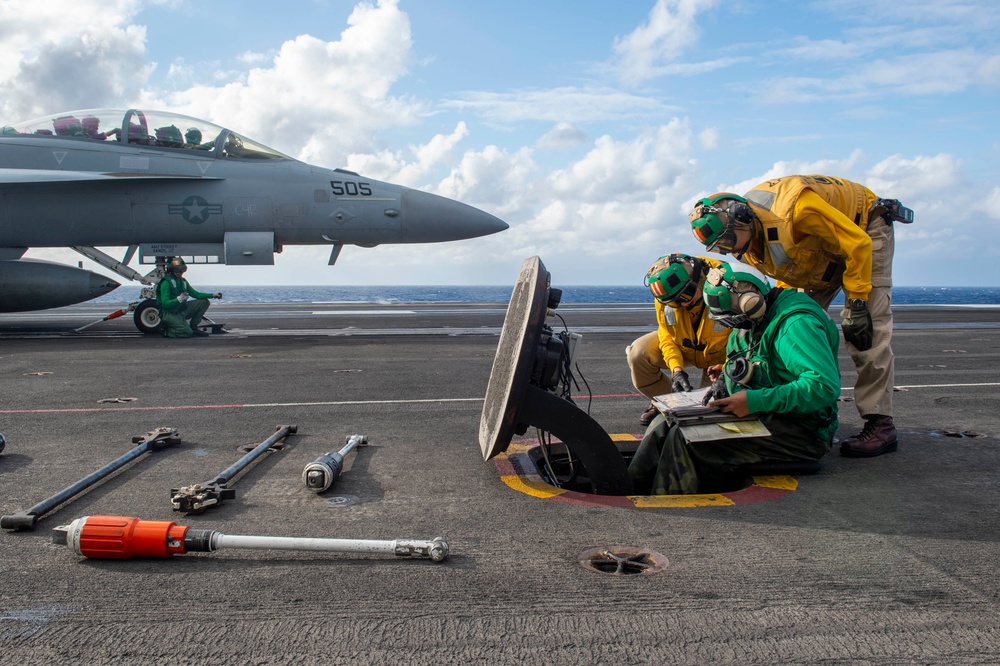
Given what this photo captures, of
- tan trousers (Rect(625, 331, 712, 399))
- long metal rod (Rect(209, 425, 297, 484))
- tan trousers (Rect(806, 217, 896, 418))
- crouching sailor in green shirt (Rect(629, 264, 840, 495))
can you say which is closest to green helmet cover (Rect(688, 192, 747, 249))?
crouching sailor in green shirt (Rect(629, 264, 840, 495))

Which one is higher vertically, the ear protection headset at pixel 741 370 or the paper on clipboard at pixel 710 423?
the ear protection headset at pixel 741 370

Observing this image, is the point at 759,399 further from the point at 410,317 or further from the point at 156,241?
the point at 410,317

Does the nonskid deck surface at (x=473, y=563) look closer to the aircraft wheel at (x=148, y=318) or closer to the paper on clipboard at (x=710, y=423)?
the paper on clipboard at (x=710, y=423)

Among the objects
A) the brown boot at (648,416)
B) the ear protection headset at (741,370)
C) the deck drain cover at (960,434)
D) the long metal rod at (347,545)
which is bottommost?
the long metal rod at (347,545)

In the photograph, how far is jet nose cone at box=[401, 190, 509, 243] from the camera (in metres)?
15.4

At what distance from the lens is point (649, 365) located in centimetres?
598

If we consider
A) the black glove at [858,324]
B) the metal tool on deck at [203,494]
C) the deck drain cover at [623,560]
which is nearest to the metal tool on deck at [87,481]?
the metal tool on deck at [203,494]

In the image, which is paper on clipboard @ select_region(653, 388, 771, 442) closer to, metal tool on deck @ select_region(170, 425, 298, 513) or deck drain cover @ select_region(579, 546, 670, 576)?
deck drain cover @ select_region(579, 546, 670, 576)

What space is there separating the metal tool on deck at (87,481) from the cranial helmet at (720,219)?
12.0 feet

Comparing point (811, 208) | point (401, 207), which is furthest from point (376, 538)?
point (401, 207)

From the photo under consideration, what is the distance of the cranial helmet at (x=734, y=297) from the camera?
4066mm

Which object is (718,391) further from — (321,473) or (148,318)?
(148,318)

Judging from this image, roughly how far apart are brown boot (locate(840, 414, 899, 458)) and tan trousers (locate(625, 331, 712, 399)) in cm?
129

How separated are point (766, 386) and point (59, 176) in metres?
14.3
